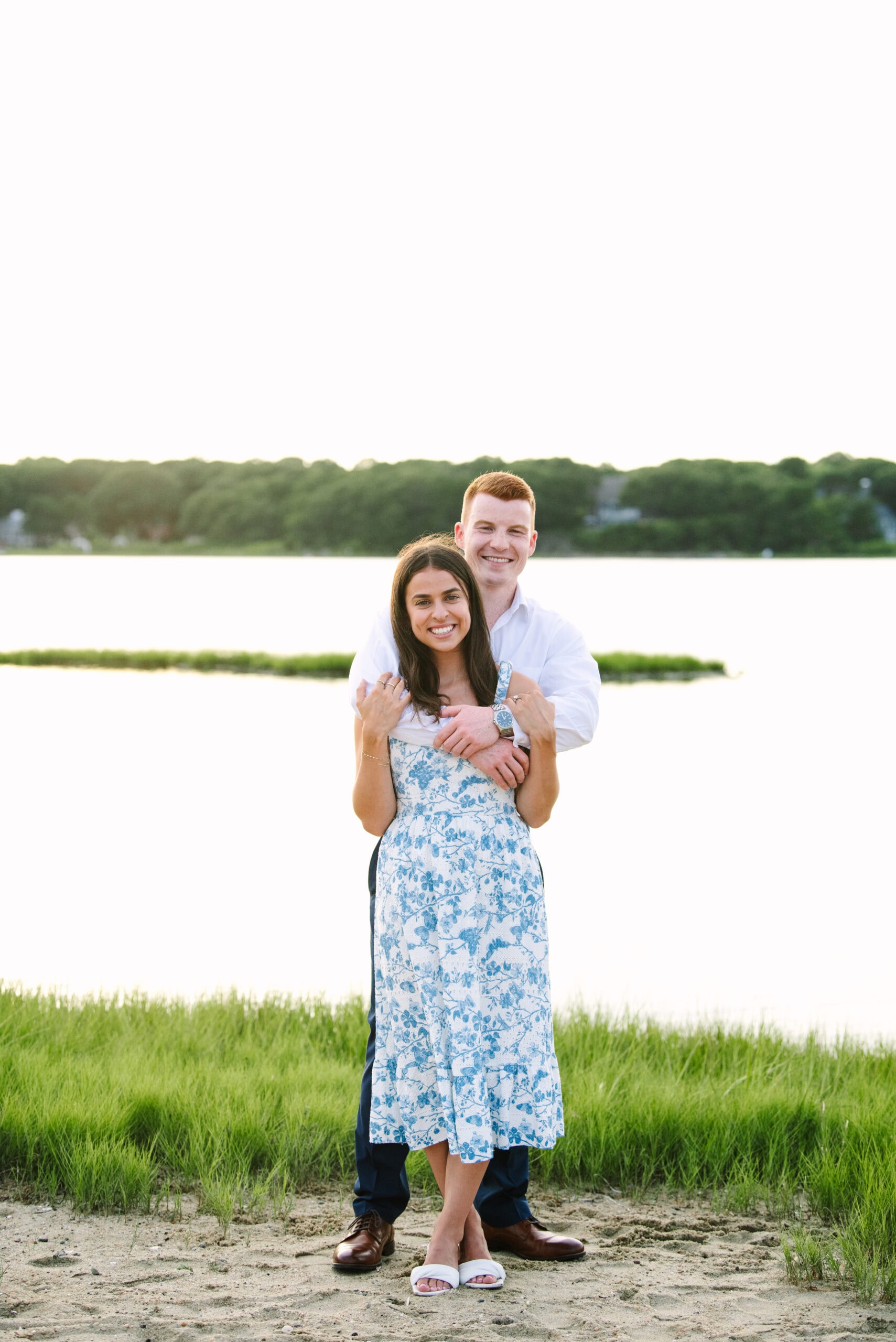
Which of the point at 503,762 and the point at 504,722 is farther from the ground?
the point at 504,722

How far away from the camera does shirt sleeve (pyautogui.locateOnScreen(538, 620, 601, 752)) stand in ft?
11.3

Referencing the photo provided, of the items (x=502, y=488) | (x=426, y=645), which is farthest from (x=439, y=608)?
(x=502, y=488)

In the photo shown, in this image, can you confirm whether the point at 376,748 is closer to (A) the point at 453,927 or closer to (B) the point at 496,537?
(A) the point at 453,927

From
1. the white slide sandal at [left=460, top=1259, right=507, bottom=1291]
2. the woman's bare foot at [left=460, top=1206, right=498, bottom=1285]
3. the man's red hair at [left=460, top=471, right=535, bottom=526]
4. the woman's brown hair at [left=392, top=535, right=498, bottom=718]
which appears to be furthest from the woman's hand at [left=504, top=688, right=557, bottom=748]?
the white slide sandal at [left=460, top=1259, right=507, bottom=1291]

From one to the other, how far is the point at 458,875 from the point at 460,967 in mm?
232

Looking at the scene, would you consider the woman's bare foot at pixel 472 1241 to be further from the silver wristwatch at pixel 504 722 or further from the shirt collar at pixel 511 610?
the shirt collar at pixel 511 610

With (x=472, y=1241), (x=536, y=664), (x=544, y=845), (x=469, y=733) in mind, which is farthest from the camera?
(x=544, y=845)

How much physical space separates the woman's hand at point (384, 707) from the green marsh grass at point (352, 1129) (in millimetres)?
1584

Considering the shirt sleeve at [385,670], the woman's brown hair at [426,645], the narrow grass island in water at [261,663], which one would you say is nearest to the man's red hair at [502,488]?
the woman's brown hair at [426,645]

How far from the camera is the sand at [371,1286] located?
3.15 meters

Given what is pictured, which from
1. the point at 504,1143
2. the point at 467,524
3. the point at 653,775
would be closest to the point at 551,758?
the point at 467,524

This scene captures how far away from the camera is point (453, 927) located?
3338 mm

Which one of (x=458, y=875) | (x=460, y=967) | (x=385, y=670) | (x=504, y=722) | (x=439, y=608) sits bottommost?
(x=460, y=967)

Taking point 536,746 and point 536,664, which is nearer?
point 536,746
